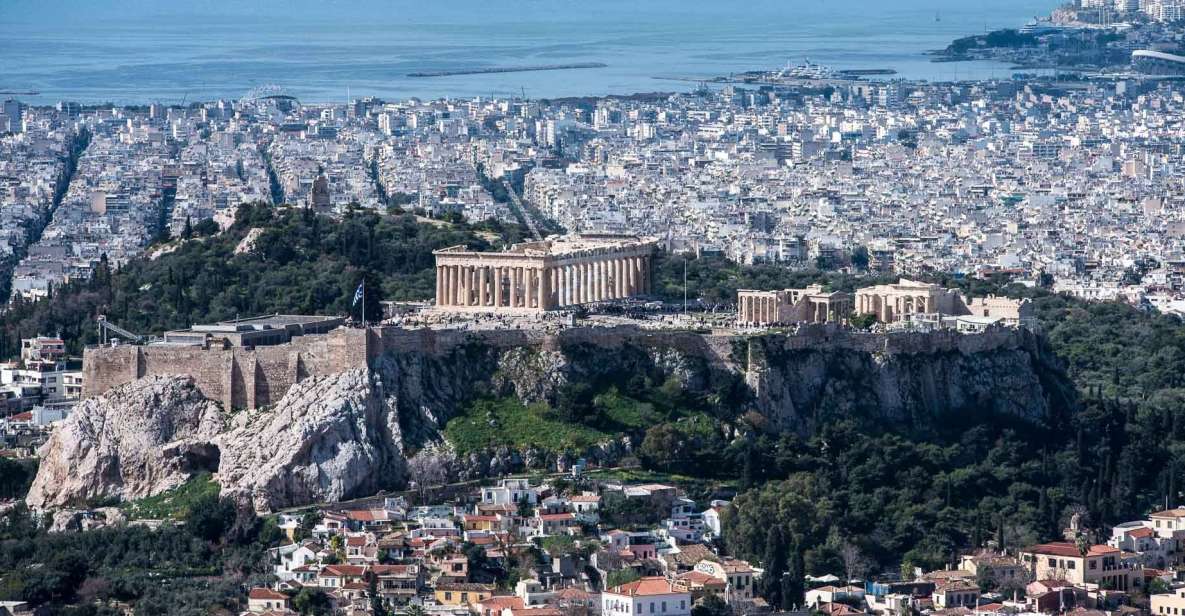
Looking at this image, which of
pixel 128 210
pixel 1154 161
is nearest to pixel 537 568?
pixel 128 210

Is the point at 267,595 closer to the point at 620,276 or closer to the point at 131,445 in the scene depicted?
the point at 131,445

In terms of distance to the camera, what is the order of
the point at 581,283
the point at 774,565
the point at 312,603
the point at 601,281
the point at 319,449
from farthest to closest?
1. the point at 601,281
2. the point at 581,283
3. the point at 319,449
4. the point at 774,565
5. the point at 312,603

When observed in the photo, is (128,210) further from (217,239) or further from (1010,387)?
(1010,387)

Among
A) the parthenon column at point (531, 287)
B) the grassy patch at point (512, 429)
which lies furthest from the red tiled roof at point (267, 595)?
the parthenon column at point (531, 287)

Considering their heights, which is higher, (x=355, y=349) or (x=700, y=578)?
(x=355, y=349)

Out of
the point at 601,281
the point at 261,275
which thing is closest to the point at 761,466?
the point at 601,281

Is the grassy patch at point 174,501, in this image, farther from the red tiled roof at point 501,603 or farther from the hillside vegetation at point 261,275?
the hillside vegetation at point 261,275

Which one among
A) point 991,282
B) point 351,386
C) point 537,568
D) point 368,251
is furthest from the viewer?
point 991,282
